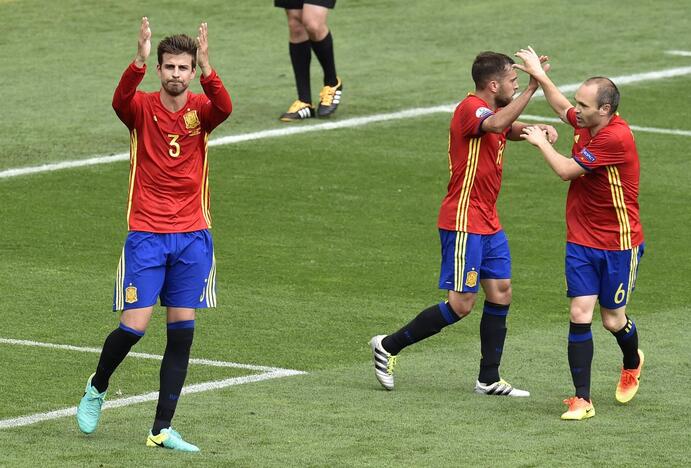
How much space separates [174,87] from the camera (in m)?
8.34

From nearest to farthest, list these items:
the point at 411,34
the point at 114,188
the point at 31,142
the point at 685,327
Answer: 1. the point at 685,327
2. the point at 114,188
3. the point at 31,142
4. the point at 411,34

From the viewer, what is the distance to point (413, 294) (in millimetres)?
12320

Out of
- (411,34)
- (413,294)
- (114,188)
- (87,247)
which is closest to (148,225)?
(413,294)

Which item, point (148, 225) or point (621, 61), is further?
point (621, 61)

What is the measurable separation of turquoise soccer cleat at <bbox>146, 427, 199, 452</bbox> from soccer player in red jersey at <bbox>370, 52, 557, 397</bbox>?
71.3 inches

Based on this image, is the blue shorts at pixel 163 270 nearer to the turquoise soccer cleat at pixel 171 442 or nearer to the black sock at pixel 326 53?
the turquoise soccer cleat at pixel 171 442

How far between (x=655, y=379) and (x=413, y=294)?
2.68m

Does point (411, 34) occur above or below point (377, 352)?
below

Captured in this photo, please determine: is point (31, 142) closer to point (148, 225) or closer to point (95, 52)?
point (95, 52)

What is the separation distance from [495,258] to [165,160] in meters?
2.21

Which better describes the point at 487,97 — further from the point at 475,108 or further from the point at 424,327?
the point at 424,327

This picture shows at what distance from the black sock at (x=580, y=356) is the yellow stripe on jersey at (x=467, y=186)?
2.85 feet

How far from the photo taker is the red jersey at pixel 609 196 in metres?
9.19

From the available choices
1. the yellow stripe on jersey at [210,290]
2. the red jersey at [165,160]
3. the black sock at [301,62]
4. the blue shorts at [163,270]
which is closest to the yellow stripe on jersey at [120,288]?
the blue shorts at [163,270]
